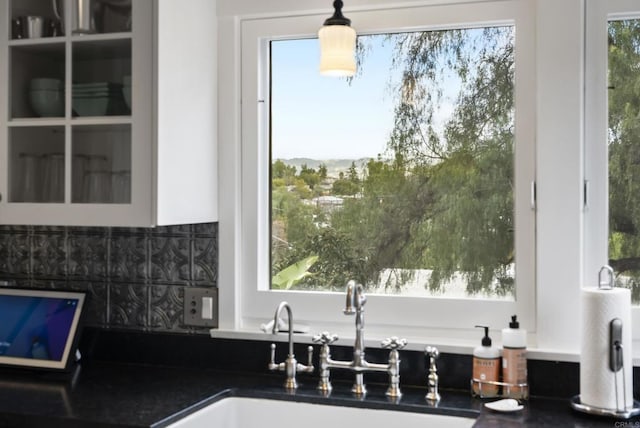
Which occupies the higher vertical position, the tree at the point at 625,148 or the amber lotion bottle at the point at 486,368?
the tree at the point at 625,148

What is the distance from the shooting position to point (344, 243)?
2.50 meters

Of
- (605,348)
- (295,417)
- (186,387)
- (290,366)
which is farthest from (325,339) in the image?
(605,348)

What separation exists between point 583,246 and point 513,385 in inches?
17.0

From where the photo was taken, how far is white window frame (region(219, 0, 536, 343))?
228cm

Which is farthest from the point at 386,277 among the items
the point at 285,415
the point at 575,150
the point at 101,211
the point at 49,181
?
the point at 49,181

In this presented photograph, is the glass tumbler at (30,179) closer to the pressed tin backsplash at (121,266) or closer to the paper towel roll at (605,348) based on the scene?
the pressed tin backsplash at (121,266)

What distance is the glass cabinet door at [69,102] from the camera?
231 cm

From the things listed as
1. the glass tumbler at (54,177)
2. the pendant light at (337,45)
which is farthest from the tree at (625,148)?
the glass tumbler at (54,177)

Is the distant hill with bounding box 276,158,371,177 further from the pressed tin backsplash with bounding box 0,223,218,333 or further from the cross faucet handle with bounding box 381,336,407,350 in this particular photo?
the cross faucet handle with bounding box 381,336,407,350

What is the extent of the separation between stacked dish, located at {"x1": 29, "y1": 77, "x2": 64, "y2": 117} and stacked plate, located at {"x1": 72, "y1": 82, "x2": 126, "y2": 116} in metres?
0.05

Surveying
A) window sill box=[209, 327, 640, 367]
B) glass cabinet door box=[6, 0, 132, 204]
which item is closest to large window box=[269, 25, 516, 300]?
window sill box=[209, 327, 640, 367]

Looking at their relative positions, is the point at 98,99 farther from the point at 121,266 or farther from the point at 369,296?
the point at 369,296

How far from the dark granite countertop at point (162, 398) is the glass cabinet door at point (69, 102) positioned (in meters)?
0.54

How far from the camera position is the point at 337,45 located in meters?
2.21
